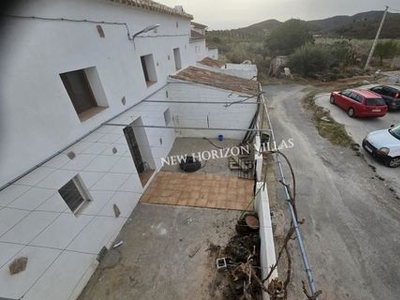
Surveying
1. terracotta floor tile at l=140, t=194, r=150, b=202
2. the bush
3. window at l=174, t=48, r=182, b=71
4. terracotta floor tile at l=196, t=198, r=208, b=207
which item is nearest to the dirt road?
terracotta floor tile at l=196, t=198, r=208, b=207

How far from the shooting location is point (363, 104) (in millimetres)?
11812

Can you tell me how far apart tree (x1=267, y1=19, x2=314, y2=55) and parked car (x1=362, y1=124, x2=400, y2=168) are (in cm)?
2547

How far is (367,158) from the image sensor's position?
8.91 metres

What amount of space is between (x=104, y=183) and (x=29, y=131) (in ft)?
7.26

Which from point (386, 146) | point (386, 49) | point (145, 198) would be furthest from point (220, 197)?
point (386, 49)

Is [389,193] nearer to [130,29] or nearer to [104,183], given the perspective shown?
[104,183]

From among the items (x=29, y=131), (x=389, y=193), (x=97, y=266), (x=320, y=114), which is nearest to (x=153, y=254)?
(x=97, y=266)

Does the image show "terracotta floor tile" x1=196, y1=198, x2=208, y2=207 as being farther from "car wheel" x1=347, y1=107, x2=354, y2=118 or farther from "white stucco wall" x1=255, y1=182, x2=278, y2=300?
"car wheel" x1=347, y1=107, x2=354, y2=118

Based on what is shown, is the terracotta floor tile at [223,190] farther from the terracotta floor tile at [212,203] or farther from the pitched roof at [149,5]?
the pitched roof at [149,5]

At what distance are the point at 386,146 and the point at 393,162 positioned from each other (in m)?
0.72

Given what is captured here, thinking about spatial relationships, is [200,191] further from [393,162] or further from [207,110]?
[393,162]

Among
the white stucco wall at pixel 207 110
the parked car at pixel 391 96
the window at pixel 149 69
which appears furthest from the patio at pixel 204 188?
the parked car at pixel 391 96

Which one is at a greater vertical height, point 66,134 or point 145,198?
point 66,134

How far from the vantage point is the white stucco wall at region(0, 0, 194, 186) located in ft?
9.70
